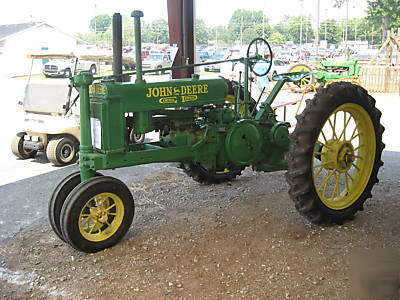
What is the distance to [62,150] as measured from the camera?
6.75 meters

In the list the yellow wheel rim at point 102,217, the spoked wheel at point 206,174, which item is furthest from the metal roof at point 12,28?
the yellow wheel rim at point 102,217

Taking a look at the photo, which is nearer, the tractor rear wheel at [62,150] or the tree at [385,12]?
the tractor rear wheel at [62,150]

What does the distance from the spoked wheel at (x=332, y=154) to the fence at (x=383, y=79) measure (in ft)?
41.6

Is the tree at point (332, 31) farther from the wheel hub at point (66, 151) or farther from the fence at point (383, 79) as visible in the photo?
the wheel hub at point (66, 151)

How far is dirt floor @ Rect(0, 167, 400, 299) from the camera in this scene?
2988 mm

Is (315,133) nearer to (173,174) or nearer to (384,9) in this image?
(173,174)

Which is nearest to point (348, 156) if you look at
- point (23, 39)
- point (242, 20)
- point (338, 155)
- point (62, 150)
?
point (338, 155)

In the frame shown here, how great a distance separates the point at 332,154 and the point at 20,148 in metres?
4.86

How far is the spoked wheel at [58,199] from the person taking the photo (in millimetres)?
3599

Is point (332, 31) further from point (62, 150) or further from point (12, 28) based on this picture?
point (62, 150)

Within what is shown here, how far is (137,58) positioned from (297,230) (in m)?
1.92

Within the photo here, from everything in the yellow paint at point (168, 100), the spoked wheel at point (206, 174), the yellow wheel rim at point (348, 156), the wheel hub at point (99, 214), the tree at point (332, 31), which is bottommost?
the spoked wheel at point (206, 174)

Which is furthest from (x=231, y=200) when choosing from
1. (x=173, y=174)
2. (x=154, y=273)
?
(x=154, y=273)

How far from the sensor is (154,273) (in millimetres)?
3205
